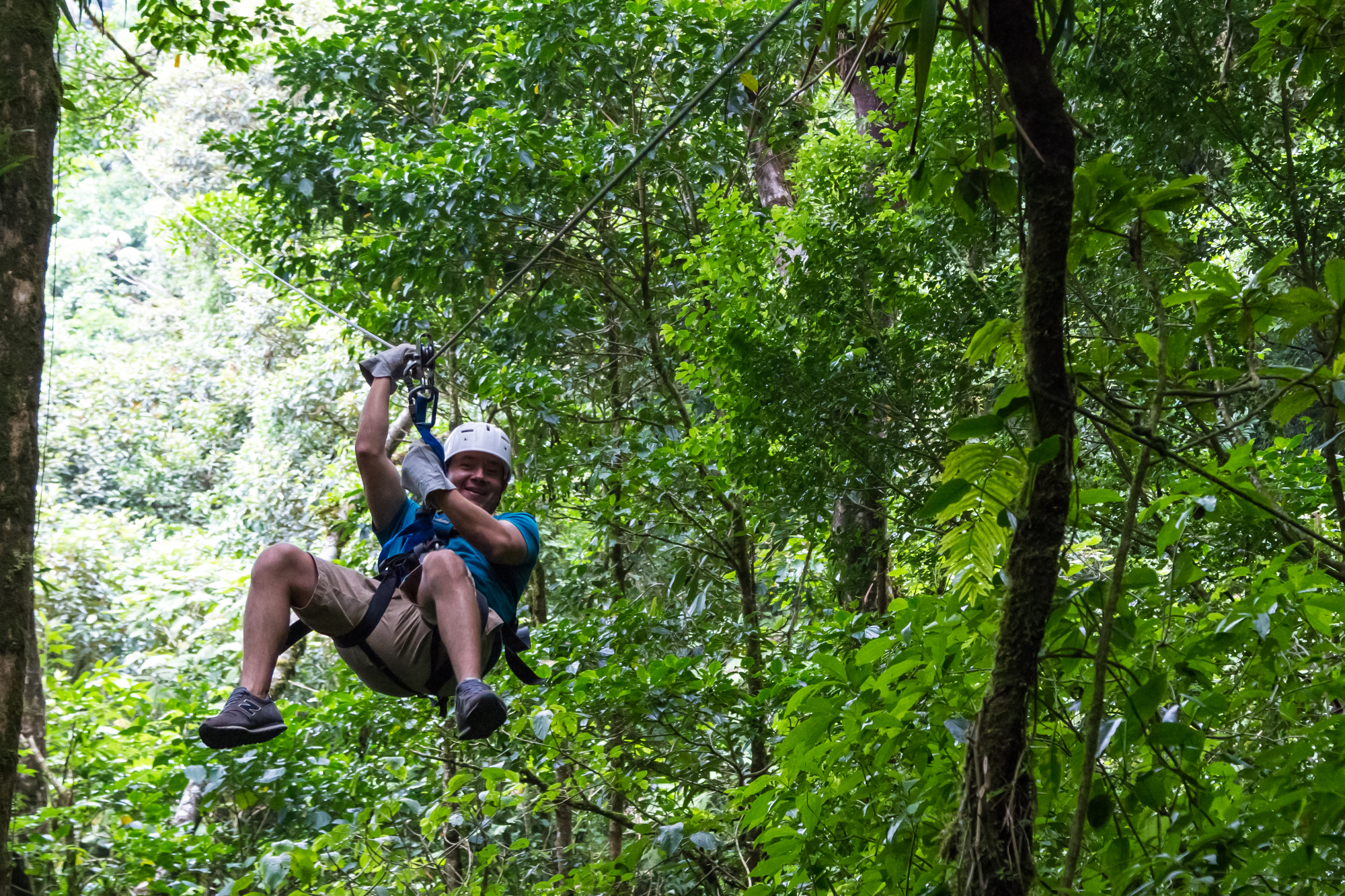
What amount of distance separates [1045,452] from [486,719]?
5.62 feet

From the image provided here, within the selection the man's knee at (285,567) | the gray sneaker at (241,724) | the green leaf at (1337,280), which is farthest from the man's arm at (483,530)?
the green leaf at (1337,280)

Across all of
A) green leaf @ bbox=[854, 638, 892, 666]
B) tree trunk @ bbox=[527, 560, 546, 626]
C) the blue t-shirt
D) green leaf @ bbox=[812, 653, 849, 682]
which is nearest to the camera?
green leaf @ bbox=[854, 638, 892, 666]

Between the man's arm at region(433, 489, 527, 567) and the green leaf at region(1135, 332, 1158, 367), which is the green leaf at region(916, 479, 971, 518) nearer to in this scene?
the green leaf at region(1135, 332, 1158, 367)

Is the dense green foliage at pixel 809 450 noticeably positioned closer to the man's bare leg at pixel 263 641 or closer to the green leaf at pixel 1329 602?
the green leaf at pixel 1329 602

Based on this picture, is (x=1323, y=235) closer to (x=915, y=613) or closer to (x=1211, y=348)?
(x=1211, y=348)

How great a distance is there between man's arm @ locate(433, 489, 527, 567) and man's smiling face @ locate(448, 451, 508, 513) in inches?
9.2

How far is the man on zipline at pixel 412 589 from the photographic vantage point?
2.62m

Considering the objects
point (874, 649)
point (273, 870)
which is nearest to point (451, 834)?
point (273, 870)

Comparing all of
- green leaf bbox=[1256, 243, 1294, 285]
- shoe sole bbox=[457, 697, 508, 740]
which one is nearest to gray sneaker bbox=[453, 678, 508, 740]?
shoe sole bbox=[457, 697, 508, 740]

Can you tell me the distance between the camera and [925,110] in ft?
12.5

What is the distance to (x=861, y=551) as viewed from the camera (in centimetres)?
452

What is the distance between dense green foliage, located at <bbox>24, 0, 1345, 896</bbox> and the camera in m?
1.58

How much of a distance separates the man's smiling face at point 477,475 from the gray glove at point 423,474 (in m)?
0.33

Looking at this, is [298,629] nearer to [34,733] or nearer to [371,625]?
[371,625]
